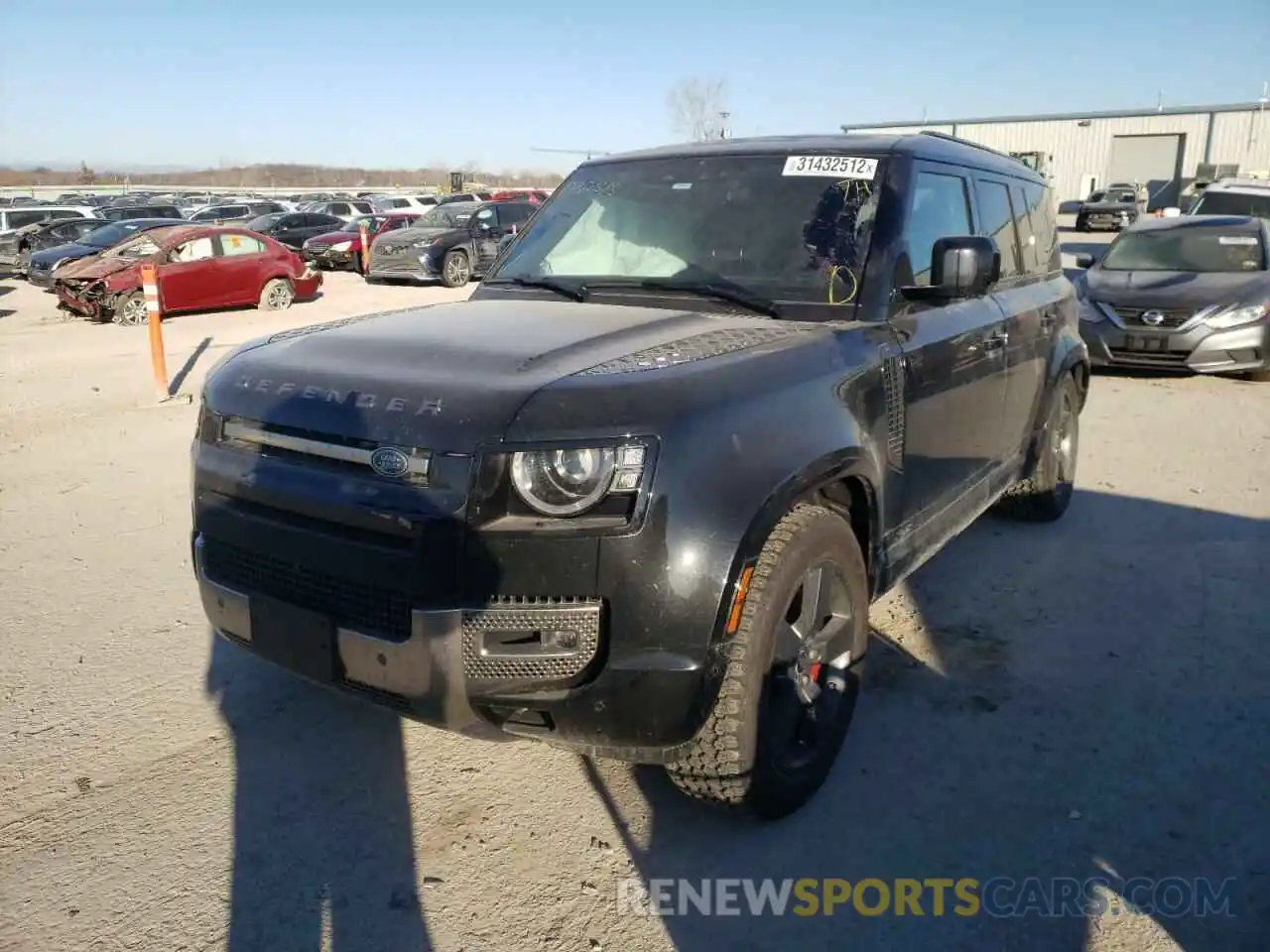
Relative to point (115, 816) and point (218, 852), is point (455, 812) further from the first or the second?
point (115, 816)

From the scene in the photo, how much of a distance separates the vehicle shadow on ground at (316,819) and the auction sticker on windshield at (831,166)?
6.64 ft

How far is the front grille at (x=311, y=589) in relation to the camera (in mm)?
2324

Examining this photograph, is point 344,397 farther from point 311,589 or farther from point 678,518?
point 678,518

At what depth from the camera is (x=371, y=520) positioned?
7.62 ft

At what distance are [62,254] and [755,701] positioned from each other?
20.7m

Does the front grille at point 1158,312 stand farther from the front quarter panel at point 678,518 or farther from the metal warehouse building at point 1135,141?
the metal warehouse building at point 1135,141

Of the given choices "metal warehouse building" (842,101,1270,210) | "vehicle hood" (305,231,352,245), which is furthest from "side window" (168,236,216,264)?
"metal warehouse building" (842,101,1270,210)

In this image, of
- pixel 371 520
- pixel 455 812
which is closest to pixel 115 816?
pixel 455 812

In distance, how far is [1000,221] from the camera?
445 centimetres

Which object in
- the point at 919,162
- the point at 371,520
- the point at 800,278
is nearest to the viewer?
the point at 371,520

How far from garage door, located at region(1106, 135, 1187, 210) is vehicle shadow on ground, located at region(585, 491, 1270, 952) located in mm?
56080

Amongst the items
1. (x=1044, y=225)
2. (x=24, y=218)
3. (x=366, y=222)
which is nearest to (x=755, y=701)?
(x=1044, y=225)

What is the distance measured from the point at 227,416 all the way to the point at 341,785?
1.21 m

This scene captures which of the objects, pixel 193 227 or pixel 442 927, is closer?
pixel 442 927
